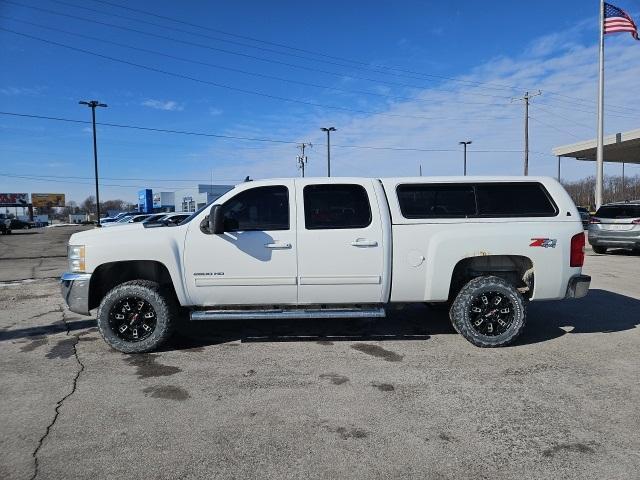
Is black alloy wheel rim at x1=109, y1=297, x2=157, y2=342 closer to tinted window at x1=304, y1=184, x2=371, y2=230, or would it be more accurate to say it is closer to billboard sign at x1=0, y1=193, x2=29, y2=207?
tinted window at x1=304, y1=184, x2=371, y2=230

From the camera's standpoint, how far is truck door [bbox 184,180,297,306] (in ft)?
17.0

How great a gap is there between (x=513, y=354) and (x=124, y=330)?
14.5ft

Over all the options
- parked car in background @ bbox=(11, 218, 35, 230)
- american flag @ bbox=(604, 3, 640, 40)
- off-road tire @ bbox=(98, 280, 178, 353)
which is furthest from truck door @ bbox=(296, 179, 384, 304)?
parked car in background @ bbox=(11, 218, 35, 230)

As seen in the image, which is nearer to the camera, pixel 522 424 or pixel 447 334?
pixel 522 424

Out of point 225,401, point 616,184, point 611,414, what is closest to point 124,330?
point 225,401

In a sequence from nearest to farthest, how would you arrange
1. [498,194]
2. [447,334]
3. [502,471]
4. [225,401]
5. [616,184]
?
[502,471], [225,401], [498,194], [447,334], [616,184]

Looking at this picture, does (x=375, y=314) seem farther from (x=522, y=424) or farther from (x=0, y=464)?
(x=0, y=464)

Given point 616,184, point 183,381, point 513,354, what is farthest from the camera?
point 616,184

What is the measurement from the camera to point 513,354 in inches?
201

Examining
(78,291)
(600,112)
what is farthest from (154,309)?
(600,112)

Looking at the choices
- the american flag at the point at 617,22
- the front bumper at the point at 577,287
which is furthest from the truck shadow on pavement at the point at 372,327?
the american flag at the point at 617,22

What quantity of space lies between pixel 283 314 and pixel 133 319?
1.74 metres

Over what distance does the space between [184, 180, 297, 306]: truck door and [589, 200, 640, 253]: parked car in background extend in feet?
40.5

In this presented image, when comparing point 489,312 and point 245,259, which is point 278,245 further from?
point 489,312
